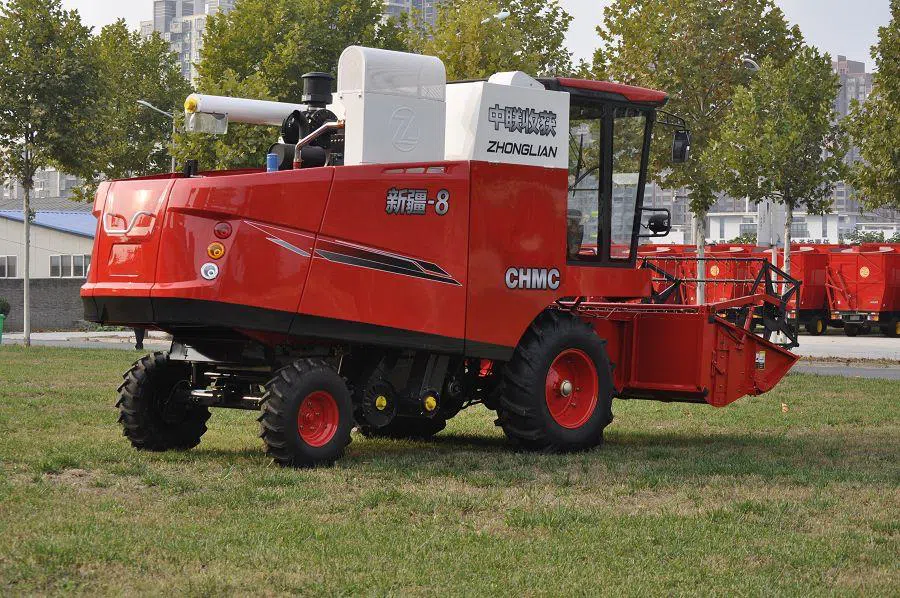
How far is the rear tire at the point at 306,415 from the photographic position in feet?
34.6

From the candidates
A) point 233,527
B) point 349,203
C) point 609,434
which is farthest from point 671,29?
point 233,527

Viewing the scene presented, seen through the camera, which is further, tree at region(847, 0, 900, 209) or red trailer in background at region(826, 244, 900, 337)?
red trailer in background at region(826, 244, 900, 337)

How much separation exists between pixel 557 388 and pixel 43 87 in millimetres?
20261

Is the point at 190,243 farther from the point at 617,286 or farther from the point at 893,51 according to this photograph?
the point at 893,51

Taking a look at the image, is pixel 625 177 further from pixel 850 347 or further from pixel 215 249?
pixel 850 347

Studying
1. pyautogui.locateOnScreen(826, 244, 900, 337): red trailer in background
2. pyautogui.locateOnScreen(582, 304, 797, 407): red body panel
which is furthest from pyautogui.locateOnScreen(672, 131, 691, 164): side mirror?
pyautogui.locateOnScreen(826, 244, 900, 337): red trailer in background

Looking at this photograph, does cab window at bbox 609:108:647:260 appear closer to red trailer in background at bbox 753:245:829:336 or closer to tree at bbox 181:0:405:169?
tree at bbox 181:0:405:169

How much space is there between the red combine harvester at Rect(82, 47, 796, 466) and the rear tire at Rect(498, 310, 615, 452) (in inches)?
0.8

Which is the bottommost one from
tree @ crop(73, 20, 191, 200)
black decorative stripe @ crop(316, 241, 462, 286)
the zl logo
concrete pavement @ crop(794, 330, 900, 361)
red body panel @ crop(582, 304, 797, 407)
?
concrete pavement @ crop(794, 330, 900, 361)

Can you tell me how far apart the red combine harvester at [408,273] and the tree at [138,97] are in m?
24.0

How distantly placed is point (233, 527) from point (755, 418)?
353 inches

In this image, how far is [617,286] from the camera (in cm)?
1317

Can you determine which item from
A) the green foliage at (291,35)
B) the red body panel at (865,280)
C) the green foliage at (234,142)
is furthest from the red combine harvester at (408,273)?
the red body panel at (865,280)

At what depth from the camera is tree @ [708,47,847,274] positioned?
29.6m
